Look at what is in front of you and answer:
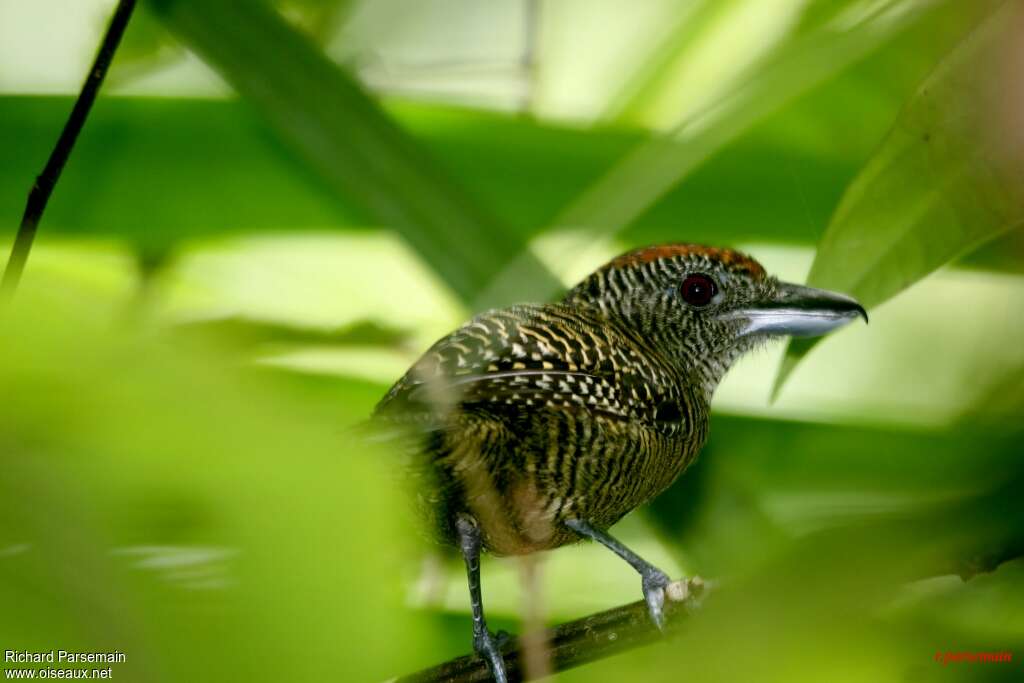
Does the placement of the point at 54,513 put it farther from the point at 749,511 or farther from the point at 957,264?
the point at 957,264

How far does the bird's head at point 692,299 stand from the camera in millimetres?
1705

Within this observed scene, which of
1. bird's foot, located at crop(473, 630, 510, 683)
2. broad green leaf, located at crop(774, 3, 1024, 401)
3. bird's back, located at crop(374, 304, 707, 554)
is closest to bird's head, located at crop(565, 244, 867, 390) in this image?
bird's back, located at crop(374, 304, 707, 554)

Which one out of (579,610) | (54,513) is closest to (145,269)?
(579,610)

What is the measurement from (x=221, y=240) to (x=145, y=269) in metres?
0.44

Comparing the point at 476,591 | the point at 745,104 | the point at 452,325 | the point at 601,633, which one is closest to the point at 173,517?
the point at 745,104

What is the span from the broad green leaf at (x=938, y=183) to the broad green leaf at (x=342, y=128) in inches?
14.9

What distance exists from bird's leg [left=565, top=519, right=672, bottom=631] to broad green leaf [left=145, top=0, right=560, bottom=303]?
42 cm

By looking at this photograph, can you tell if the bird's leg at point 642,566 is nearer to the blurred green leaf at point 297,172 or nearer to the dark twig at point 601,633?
the dark twig at point 601,633

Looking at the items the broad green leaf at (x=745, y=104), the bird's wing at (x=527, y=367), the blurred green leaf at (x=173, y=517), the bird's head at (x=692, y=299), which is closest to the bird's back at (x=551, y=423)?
the bird's wing at (x=527, y=367)

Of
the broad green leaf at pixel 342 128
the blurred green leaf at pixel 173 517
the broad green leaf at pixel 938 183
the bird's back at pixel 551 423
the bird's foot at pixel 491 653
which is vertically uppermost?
the broad green leaf at pixel 342 128

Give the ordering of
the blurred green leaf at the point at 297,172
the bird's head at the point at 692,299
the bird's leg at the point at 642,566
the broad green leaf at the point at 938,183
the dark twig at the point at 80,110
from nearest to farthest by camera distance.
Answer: the broad green leaf at the point at 938,183
the dark twig at the point at 80,110
the bird's leg at the point at 642,566
the blurred green leaf at the point at 297,172
the bird's head at the point at 692,299

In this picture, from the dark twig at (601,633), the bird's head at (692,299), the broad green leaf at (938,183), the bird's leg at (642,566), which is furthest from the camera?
the bird's head at (692,299)

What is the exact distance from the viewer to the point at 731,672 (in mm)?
411

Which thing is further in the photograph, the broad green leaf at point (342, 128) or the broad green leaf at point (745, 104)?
the broad green leaf at point (342, 128)
